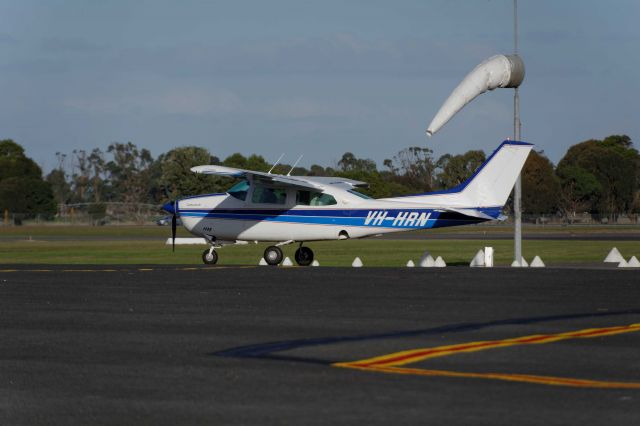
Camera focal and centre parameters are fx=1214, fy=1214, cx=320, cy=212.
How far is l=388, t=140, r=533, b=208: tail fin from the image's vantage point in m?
32.8

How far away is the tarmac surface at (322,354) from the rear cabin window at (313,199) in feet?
40.1

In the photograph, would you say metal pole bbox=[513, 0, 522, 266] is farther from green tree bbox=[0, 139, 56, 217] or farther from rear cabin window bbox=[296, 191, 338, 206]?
green tree bbox=[0, 139, 56, 217]

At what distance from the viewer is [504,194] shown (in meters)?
33.0

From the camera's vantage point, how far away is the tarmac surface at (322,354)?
9.17 m

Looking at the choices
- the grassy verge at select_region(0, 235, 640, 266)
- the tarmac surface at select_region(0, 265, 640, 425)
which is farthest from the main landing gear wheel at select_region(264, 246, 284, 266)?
the tarmac surface at select_region(0, 265, 640, 425)

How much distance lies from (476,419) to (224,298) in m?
11.0

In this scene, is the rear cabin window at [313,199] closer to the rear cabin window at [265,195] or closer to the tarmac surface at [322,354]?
the rear cabin window at [265,195]

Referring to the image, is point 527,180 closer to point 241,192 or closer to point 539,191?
point 539,191

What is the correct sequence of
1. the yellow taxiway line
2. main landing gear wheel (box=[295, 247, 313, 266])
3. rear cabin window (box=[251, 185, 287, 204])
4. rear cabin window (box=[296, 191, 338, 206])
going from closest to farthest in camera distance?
the yellow taxiway line, rear cabin window (box=[296, 191, 338, 206]), rear cabin window (box=[251, 185, 287, 204]), main landing gear wheel (box=[295, 247, 313, 266])

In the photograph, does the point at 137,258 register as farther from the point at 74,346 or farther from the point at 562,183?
the point at 562,183

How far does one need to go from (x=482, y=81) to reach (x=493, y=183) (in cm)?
412

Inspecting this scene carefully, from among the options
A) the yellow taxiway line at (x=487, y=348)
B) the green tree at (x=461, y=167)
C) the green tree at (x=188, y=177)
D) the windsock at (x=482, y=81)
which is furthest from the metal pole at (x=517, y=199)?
the green tree at (x=461, y=167)

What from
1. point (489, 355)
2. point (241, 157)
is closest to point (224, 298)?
point (489, 355)

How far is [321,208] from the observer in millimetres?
33875
